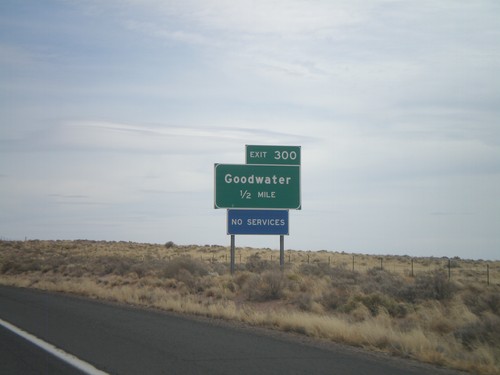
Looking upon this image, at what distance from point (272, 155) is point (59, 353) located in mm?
19197

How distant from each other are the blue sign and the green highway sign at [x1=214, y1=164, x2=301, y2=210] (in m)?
0.35

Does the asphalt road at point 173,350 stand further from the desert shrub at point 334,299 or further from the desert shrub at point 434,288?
the desert shrub at point 434,288

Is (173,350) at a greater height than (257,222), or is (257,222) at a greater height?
(257,222)

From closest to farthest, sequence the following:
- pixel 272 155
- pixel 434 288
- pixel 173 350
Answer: pixel 173 350
pixel 434 288
pixel 272 155

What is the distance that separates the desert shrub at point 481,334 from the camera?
39.9 ft

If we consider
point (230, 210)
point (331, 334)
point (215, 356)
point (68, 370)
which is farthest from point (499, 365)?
point (230, 210)

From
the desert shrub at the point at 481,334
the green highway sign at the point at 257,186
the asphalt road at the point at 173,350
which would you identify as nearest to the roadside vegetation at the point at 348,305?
the desert shrub at the point at 481,334

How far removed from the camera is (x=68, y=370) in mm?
9523

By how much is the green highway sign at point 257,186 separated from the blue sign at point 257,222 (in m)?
0.35

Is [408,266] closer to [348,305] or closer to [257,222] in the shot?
[257,222]

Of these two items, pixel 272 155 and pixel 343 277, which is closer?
pixel 343 277

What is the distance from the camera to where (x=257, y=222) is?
1125 inches

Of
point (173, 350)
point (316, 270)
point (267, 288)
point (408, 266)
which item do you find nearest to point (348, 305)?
point (267, 288)

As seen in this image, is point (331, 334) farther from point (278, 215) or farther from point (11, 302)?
point (278, 215)
